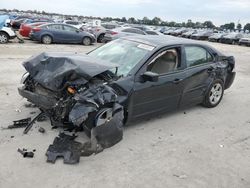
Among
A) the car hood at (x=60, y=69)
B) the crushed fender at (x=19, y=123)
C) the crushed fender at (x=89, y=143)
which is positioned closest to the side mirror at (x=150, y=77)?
the car hood at (x=60, y=69)

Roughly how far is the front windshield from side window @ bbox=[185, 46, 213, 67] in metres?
0.96

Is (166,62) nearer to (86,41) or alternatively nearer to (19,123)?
(19,123)

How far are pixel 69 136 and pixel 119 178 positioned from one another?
4.16ft

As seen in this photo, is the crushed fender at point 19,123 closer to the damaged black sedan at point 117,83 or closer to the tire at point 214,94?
the damaged black sedan at point 117,83

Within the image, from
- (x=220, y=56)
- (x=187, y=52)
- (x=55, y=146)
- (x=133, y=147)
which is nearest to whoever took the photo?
(x=55, y=146)

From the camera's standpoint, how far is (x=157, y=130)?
5621 millimetres

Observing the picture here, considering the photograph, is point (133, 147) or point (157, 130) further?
point (157, 130)

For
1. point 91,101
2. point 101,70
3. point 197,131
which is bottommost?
point 197,131

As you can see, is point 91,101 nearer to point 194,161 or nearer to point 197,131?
point 194,161

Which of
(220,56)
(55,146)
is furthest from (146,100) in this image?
(220,56)

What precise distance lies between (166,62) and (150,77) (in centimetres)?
87

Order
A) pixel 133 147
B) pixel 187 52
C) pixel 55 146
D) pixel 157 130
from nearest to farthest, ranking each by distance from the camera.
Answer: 1. pixel 55 146
2. pixel 133 147
3. pixel 157 130
4. pixel 187 52

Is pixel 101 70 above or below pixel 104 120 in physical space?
above

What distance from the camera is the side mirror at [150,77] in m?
5.16
